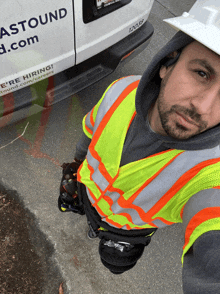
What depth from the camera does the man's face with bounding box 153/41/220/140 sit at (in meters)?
0.99

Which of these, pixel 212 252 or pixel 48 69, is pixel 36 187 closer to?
pixel 48 69

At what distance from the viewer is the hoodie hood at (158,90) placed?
106 cm

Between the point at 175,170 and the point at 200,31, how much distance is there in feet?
1.98

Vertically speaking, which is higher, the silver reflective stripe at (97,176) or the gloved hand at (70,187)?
the silver reflective stripe at (97,176)

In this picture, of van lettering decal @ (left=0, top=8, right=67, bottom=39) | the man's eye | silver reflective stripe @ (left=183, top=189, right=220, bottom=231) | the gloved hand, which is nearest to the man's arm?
silver reflective stripe @ (left=183, top=189, right=220, bottom=231)

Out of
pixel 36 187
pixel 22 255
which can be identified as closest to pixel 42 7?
pixel 36 187

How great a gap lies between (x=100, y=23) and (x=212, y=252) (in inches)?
77.1

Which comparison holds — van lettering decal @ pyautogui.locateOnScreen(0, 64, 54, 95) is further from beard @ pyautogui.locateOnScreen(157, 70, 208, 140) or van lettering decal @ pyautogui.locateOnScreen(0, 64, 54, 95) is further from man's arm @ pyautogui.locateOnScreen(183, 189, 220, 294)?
man's arm @ pyautogui.locateOnScreen(183, 189, 220, 294)

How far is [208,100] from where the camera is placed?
100 centimetres

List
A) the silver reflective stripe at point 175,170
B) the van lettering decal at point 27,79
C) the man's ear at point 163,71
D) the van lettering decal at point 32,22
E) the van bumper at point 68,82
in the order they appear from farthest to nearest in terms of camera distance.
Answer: the van bumper at point 68,82 → the van lettering decal at point 27,79 → the van lettering decal at point 32,22 → the man's ear at point 163,71 → the silver reflective stripe at point 175,170

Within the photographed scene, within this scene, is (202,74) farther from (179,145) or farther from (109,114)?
(109,114)

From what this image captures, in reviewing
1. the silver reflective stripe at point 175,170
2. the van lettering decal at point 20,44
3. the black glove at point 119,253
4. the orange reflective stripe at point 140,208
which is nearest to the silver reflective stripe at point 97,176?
the orange reflective stripe at point 140,208

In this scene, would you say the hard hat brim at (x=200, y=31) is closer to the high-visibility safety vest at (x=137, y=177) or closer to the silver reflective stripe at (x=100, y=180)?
the high-visibility safety vest at (x=137, y=177)

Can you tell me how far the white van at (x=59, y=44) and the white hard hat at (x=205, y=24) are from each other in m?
1.06
